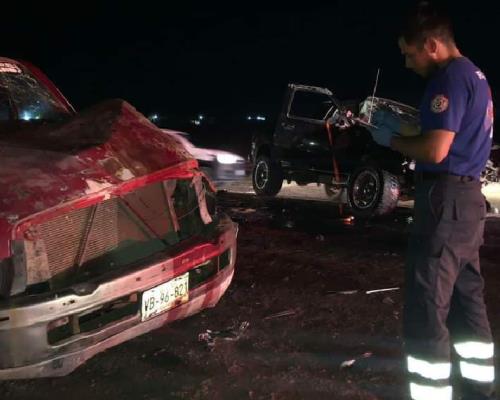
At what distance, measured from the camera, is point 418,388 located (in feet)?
9.14

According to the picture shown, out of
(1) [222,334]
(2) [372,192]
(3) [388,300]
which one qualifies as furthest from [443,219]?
(2) [372,192]

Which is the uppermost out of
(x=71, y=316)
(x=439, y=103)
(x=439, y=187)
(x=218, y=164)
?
(x=439, y=103)

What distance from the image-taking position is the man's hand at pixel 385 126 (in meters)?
3.03

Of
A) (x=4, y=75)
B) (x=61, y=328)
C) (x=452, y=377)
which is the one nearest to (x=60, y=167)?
(x=61, y=328)

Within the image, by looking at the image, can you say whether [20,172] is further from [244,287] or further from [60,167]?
[244,287]

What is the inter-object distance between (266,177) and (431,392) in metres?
8.42

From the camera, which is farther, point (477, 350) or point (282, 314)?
point (282, 314)

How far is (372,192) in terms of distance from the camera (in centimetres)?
870

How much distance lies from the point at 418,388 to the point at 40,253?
198cm

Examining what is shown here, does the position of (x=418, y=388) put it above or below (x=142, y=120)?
below

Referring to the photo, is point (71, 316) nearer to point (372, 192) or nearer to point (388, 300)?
point (388, 300)

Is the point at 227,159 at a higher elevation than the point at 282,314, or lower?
lower

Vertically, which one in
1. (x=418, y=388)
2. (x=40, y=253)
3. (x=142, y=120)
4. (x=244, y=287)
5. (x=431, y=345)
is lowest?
(x=244, y=287)

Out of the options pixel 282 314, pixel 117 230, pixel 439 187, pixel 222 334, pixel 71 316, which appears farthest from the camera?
pixel 282 314
